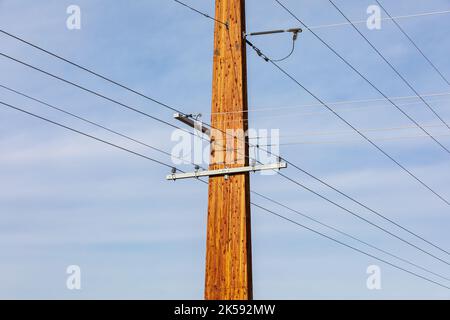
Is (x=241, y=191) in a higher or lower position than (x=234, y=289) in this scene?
higher

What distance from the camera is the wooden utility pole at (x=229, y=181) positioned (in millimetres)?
18625

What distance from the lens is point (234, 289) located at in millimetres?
18500

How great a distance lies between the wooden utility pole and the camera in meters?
18.6

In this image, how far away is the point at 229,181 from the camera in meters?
19.3

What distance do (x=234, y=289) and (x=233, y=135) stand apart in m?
3.37

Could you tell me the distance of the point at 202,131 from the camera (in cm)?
1953
